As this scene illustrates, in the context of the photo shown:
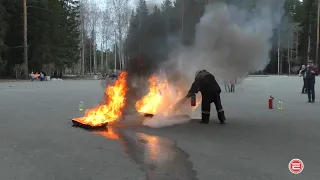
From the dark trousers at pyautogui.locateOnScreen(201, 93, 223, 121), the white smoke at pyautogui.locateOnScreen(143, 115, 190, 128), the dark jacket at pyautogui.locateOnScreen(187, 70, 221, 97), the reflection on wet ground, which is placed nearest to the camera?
the reflection on wet ground

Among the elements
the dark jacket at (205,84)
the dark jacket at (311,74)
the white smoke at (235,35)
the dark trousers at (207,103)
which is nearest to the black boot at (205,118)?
the dark trousers at (207,103)

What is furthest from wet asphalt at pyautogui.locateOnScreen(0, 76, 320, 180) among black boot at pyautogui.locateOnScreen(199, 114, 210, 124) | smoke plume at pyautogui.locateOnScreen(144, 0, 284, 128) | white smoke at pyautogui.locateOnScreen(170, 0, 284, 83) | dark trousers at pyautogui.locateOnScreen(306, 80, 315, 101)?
dark trousers at pyautogui.locateOnScreen(306, 80, 315, 101)

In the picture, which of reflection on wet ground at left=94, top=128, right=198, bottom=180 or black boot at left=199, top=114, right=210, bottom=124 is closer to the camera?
reflection on wet ground at left=94, top=128, right=198, bottom=180

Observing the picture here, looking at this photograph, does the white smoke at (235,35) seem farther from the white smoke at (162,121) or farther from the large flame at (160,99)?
the white smoke at (162,121)

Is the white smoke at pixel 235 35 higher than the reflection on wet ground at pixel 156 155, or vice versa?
the white smoke at pixel 235 35

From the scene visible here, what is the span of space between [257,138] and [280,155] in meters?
1.50

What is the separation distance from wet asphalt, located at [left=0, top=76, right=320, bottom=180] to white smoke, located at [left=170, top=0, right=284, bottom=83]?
66.7 inches

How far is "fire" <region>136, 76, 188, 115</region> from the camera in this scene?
1050 centimetres

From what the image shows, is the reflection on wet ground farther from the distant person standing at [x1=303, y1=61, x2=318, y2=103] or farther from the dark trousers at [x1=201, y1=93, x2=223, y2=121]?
the distant person standing at [x1=303, y1=61, x2=318, y2=103]

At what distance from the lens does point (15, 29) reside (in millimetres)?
49438

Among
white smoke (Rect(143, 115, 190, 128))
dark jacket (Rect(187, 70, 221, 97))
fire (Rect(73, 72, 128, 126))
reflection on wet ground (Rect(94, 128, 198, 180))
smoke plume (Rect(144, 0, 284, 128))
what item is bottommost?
reflection on wet ground (Rect(94, 128, 198, 180))

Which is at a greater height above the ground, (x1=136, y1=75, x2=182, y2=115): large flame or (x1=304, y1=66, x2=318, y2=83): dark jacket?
(x1=304, y1=66, x2=318, y2=83): dark jacket

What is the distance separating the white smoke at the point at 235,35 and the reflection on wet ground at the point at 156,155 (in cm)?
310

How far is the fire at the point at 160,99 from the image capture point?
1050 centimetres
